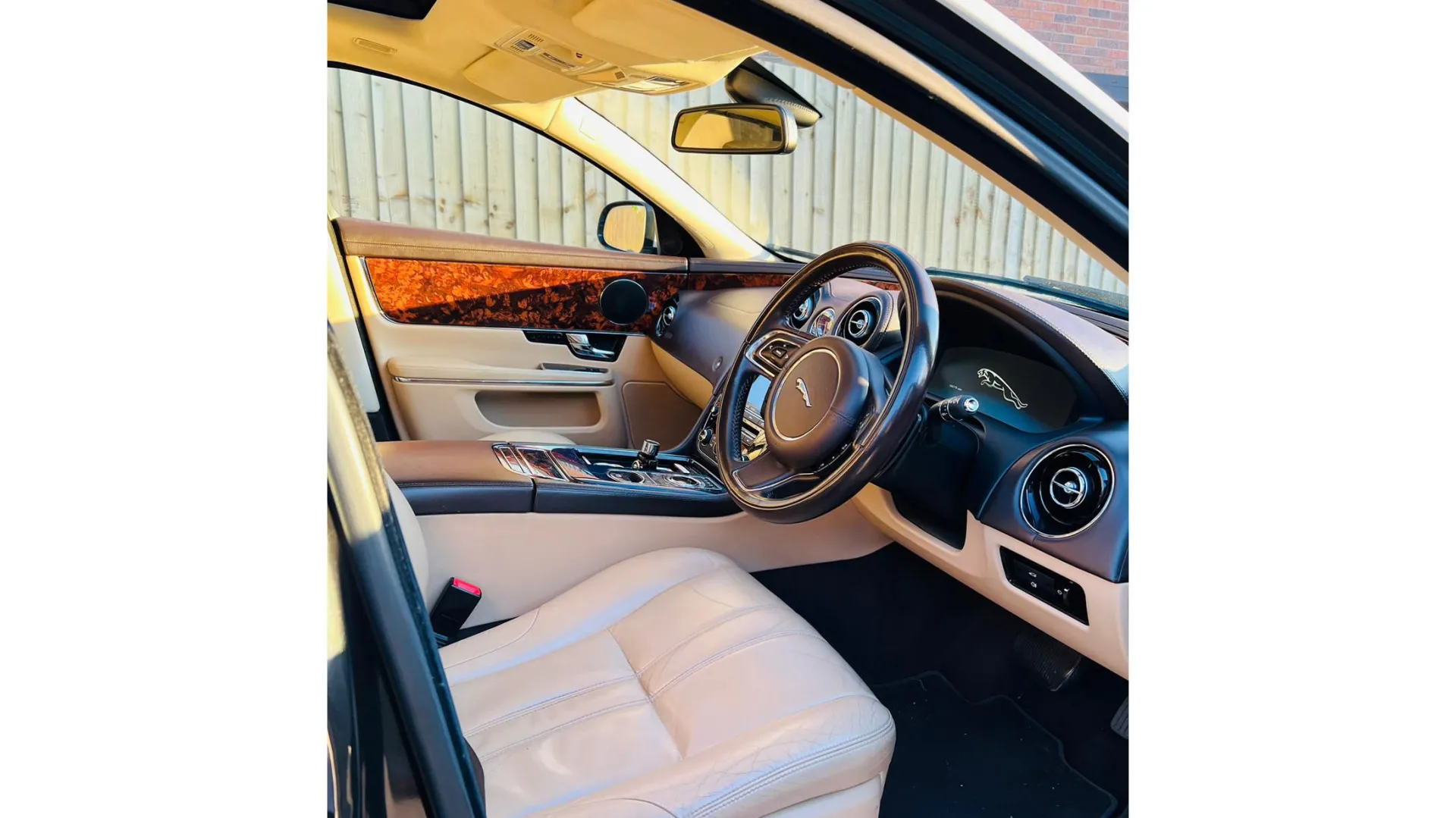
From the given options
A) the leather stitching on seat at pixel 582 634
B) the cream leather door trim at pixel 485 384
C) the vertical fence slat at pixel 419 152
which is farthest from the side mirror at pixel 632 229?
the vertical fence slat at pixel 419 152

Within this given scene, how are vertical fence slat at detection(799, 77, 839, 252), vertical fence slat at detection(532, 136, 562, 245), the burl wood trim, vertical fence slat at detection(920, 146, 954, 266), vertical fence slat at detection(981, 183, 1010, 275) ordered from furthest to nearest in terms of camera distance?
vertical fence slat at detection(981, 183, 1010, 275) < vertical fence slat at detection(920, 146, 954, 266) < vertical fence slat at detection(799, 77, 839, 252) < vertical fence slat at detection(532, 136, 562, 245) < the burl wood trim

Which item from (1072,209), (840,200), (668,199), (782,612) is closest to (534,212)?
(840,200)

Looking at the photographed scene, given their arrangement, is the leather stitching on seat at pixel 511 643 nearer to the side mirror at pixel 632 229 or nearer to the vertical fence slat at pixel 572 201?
the side mirror at pixel 632 229

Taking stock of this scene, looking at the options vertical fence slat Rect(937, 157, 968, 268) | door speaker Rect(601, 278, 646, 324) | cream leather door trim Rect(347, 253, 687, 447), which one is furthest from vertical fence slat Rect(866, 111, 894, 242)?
cream leather door trim Rect(347, 253, 687, 447)

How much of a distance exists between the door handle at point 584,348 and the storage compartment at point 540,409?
0.14 metres

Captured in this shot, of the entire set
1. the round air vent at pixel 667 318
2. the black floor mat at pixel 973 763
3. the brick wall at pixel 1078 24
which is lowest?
the black floor mat at pixel 973 763

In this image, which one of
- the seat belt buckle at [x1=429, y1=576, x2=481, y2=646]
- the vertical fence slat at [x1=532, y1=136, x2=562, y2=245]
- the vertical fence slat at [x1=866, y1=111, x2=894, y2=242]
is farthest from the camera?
the vertical fence slat at [x1=866, y1=111, x2=894, y2=242]

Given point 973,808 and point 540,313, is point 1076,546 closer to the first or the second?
point 973,808

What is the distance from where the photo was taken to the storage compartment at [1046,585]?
1.28m

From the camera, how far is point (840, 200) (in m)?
6.30

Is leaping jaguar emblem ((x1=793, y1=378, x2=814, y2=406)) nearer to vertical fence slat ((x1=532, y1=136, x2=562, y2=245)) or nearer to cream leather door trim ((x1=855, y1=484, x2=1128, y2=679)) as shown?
cream leather door trim ((x1=855, y1=484, x2=1128, y2=679))

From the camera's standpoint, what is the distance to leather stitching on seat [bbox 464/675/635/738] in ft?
3.89

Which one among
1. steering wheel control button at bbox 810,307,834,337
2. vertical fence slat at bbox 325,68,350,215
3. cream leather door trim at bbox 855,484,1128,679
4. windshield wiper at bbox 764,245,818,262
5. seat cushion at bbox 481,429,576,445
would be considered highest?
vertical fence slat at bbox 325,68,350,215

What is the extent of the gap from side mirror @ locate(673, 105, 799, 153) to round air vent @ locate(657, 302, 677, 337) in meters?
0.47
